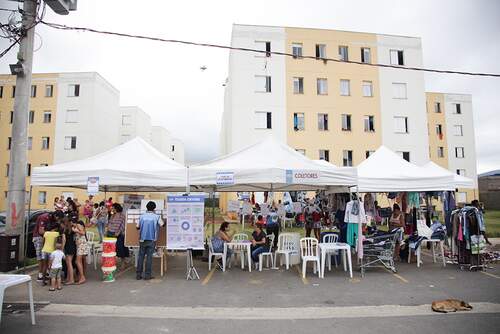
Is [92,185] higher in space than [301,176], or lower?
lower

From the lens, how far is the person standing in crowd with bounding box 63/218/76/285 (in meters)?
7.96

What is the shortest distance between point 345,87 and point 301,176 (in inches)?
935

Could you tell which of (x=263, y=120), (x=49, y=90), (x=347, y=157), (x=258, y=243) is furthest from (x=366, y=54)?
(x=49, y=90)

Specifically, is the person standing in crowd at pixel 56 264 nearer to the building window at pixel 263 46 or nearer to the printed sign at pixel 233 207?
the printed sign at pixel 233 207

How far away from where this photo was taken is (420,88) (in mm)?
31531

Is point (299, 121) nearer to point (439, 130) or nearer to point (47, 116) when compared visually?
point (439, 130)

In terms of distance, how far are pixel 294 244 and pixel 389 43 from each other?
2679cm

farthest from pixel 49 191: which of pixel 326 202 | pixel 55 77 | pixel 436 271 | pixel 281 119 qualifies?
pixel 436 271

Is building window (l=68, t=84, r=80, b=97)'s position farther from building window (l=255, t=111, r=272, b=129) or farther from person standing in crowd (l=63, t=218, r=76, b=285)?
person standing in crowd (l=63, t=218, r=76, b=285)

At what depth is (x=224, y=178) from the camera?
9.12 meters

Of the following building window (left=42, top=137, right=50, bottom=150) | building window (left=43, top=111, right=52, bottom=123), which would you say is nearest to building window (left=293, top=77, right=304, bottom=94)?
A: building window (left=43, top=111, right=52, bottom=123)

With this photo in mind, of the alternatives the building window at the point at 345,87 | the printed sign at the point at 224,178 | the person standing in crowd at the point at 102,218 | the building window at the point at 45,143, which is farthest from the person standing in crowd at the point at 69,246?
the building window at the point at 45,143

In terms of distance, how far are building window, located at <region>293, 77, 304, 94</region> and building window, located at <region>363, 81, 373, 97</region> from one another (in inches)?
214

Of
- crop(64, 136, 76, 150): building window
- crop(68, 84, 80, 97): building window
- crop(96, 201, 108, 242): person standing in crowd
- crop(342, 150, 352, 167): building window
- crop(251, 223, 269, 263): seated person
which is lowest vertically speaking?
crop(251, 223, 269, 263): seated person
